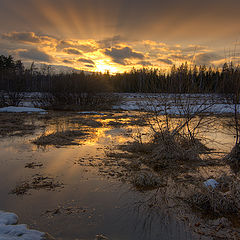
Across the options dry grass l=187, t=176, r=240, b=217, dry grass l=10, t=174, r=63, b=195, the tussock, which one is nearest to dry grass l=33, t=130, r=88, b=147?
dry grass l=10, t=174, r=63, b=195

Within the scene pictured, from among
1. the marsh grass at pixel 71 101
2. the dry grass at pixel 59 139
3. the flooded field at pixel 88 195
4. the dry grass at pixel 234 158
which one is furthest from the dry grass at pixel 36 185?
the marsh grass at pixel 71 101

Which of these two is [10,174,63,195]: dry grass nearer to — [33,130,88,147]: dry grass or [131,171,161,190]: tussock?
[131,171,161,190]: tussock

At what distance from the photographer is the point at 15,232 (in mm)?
3256

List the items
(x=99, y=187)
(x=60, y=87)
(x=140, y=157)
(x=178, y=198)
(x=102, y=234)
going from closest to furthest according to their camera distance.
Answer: (x=102, y=234)
(x=178, y=198)
(x=99, y=187)
(x=140, y=157)
(x=60, y=87)

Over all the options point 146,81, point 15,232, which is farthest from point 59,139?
point 15,232

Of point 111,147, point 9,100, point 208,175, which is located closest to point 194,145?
point 208,175

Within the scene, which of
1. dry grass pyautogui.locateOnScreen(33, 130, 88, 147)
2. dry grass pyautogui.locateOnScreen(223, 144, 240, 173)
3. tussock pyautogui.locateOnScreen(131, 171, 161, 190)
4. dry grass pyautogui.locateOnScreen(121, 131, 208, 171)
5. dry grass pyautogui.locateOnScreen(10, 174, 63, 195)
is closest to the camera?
dry grass pyautogui.locateOnScreen(10, 174, 63, 195)

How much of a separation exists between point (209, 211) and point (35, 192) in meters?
3.62

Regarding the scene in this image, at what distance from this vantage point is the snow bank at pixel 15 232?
3.11 metres

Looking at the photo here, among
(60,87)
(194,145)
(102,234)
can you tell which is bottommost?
(102,234)

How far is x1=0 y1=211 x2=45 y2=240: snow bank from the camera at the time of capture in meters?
3.11

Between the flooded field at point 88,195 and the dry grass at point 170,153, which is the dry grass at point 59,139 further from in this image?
the dry grass at point 170,153

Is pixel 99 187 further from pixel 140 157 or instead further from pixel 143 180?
pixel 140 157

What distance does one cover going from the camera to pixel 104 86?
2597cm
